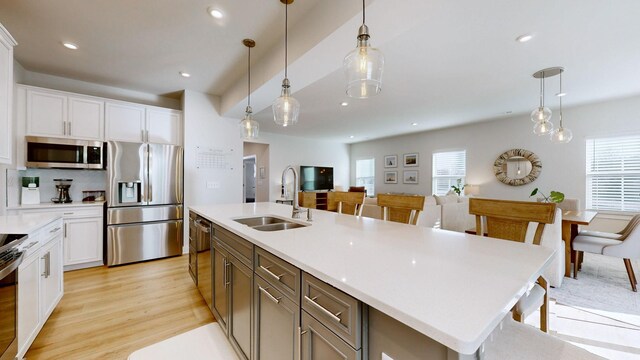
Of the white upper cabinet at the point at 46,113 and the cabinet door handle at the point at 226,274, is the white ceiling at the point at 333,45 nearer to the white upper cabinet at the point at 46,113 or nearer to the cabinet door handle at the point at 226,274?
the white upper cabinet at the point at 46,113

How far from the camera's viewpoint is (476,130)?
6.19 metres

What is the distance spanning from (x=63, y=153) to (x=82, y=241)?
3.89ft

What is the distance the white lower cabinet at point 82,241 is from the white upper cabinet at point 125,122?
1.21m

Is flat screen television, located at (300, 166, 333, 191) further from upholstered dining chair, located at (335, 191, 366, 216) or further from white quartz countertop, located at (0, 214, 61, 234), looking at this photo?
white quartz countertop, located at (0, 214, 61, 234)

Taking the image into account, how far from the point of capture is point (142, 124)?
3855 millimetres

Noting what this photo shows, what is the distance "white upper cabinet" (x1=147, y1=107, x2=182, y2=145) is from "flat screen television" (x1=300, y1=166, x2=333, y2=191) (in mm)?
4217

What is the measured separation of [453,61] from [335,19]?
1.86m

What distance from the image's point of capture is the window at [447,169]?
6.55 metres

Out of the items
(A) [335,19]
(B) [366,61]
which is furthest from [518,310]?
(A) [335,19]

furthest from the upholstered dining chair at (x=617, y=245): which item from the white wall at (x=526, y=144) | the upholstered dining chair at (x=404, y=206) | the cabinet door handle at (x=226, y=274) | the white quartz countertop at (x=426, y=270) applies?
the cabinet door handle at (x=226, y=274)

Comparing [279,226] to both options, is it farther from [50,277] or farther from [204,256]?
[50,277]

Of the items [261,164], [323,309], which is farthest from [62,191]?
[261,164]

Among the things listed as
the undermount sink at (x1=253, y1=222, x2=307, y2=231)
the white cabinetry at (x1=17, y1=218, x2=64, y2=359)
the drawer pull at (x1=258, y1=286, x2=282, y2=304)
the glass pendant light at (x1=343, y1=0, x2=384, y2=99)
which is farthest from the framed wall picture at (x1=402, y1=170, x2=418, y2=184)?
the white cabinetry at (x1=17, y1=218, x2=64, y2=359)

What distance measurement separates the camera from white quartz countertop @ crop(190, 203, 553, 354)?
2.01ft
